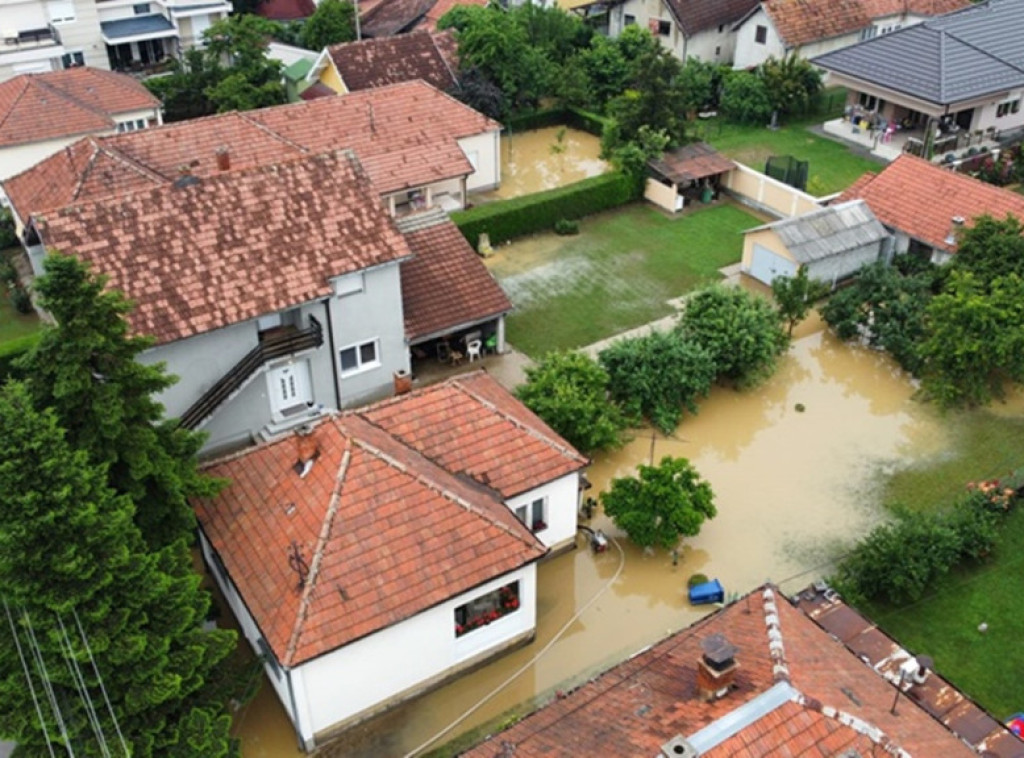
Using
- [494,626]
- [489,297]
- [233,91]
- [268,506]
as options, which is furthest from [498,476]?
[233,91]

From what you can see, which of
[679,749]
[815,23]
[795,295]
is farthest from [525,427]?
[815,23]

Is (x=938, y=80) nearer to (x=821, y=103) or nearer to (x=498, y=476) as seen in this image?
(x=821, y=103)

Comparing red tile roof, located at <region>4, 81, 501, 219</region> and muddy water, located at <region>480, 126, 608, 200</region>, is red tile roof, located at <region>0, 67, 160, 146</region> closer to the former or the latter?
red tile roof, located at <region>4, 81, 501, 219</region>

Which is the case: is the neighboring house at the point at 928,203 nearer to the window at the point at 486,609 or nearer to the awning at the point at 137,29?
the window at the point at 486,609

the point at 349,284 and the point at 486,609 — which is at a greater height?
the point at 349,284

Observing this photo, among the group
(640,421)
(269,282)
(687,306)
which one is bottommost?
(640,421)

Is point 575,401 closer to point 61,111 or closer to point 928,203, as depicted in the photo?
point 928,203

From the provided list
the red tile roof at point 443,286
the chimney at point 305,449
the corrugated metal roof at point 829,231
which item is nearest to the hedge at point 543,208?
the red tile roof at point 443,286
